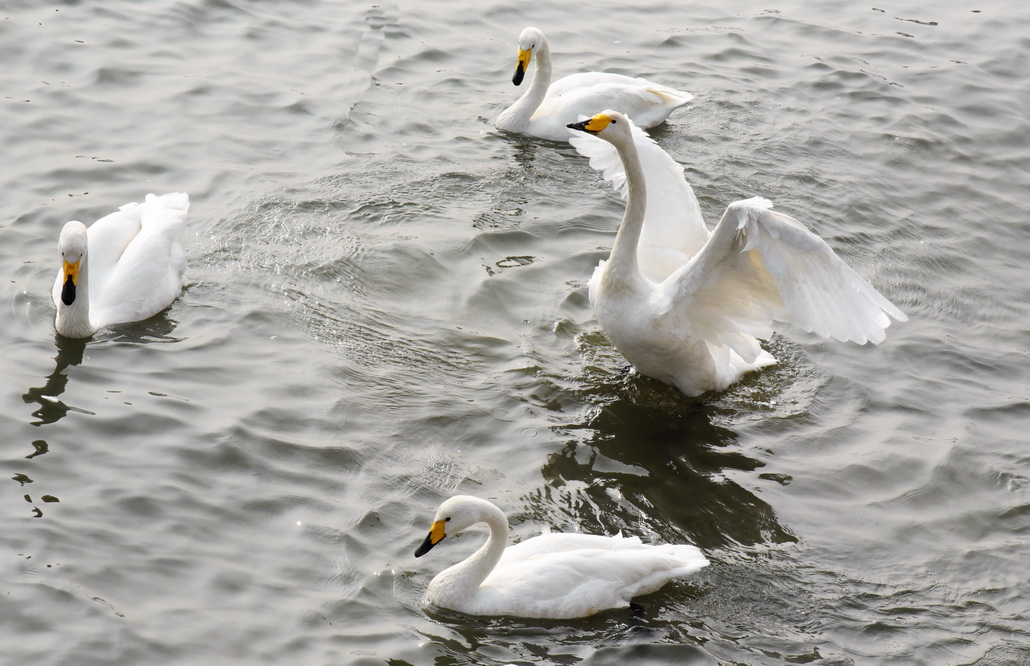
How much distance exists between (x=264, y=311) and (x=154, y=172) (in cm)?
248

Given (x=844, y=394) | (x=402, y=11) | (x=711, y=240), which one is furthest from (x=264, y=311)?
(x=402, y=11)

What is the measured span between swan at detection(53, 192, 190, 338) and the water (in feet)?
0.65

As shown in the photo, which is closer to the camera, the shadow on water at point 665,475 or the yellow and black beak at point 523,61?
the shadow on water at point 665,475

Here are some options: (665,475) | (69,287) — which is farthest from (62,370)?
(665,475)

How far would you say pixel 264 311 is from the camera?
8.84 meters

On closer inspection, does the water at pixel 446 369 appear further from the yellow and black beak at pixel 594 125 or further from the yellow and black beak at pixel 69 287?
the yellow and black beak at pixel 594 125

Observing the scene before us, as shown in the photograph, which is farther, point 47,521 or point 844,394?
point 844,394

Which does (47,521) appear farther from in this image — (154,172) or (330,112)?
(330,112)

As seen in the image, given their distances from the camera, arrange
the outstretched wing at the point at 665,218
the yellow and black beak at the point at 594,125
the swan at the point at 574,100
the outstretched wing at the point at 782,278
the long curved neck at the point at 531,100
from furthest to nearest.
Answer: the long curved neck at the point at 531,100, the swan at the point at 574,100, the outstretched wing at the point at 665,218, the yellow and black beak at the point at 594,125, the outstretched wing at the point at 782,278

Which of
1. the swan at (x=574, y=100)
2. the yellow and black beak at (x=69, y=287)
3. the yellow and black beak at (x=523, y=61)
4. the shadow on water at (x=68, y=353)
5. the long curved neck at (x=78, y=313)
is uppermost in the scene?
the yellow and black beak at (x=523, y=61)

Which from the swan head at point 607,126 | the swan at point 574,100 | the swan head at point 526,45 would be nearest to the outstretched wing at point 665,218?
the swan head at point 607,126

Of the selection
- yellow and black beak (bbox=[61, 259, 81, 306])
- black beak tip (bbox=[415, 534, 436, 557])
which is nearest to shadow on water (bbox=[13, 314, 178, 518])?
yellow and black beak (bbox=[61, 259, 81, 306])

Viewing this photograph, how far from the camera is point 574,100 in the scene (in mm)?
11930

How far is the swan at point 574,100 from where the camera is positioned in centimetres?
1187
